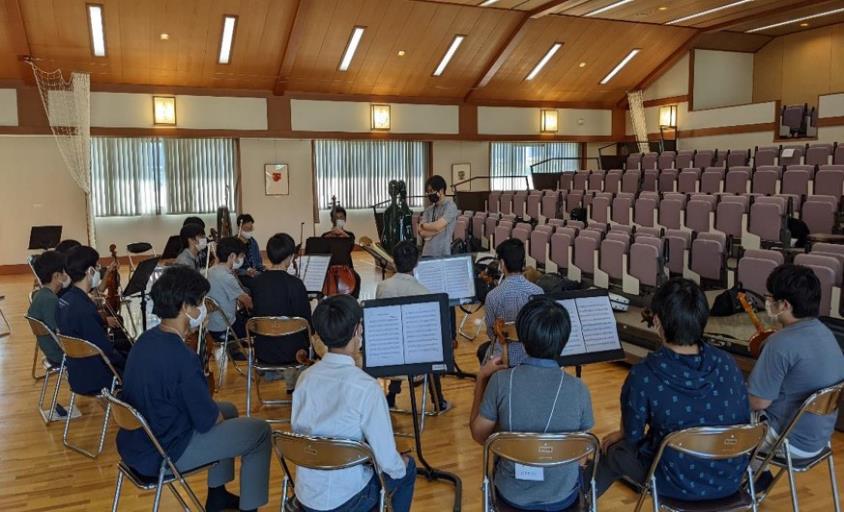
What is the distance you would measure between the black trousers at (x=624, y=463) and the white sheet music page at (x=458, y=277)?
87.7 inches

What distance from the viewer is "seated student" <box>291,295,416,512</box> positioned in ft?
7.69

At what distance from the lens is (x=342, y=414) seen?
234 centimetres

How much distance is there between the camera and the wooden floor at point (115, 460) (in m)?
3.54

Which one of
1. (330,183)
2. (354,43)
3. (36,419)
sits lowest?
(36,419)

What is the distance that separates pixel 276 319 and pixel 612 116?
1590 cm

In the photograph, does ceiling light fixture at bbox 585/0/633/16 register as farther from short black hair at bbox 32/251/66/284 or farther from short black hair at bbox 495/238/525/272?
short black hair at bbox 32/251/66/284

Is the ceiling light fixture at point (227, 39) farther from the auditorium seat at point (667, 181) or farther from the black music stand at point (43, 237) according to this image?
the auditorium seat at point (667, 181)

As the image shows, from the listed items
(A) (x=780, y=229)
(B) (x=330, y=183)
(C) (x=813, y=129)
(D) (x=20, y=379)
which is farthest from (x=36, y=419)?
(C) (x=813, y=129)

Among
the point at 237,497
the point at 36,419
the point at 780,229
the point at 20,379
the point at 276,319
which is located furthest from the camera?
the point at 780,229

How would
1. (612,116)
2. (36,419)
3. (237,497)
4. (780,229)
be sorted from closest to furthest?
(237,497) < (36,419) < (780,229) < (612,116)

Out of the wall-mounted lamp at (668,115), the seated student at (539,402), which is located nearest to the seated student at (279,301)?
the seated student at (539,402)

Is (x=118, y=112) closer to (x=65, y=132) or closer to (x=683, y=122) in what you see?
(x=65, y=132)

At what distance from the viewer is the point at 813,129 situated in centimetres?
1355

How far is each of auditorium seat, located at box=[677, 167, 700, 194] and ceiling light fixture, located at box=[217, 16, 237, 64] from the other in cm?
833
